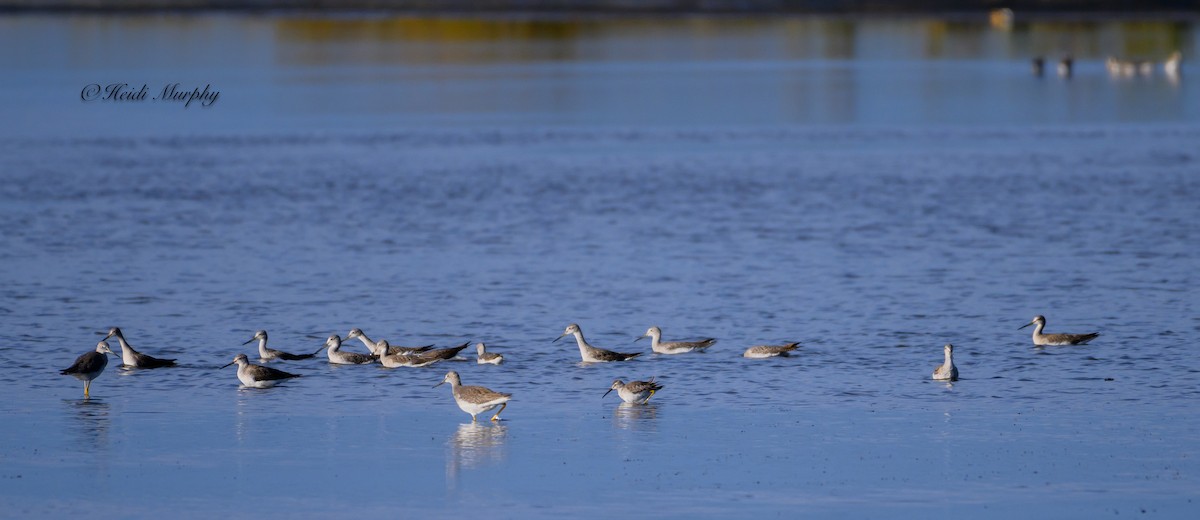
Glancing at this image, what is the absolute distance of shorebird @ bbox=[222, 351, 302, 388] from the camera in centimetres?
1675

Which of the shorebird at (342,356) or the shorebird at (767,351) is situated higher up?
the shorebird at (342,356)

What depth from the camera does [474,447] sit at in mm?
14289

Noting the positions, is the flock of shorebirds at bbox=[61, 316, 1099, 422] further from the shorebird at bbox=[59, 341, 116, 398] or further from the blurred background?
the blurred background

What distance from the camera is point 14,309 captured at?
21641mm

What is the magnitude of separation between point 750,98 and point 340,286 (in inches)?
1515

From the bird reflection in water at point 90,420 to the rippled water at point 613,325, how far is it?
0.05 metres

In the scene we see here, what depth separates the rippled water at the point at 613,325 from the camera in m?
13.2

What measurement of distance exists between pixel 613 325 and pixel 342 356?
3928 millimetres

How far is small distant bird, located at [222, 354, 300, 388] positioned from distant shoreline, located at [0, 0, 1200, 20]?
330 feet

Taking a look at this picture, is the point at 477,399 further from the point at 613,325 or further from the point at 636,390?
the point at 613,325

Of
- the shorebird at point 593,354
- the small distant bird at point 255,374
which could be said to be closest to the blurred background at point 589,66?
the shorebird at point 593,354

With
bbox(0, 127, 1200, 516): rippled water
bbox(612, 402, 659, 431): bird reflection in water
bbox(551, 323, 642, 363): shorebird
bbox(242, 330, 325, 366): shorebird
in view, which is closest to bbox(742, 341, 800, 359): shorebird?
bbox(0, 127, 1200, 516): rippled water

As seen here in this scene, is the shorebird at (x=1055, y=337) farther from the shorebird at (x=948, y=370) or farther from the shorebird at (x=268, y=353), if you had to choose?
the shorebird at (x=268, y=353)

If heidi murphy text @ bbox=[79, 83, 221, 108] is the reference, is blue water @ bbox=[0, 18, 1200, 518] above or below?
below
